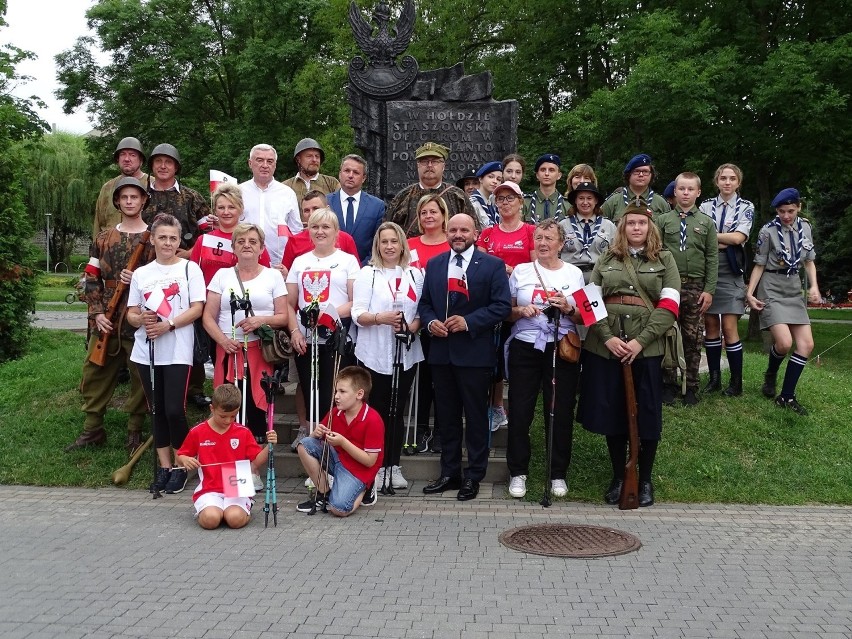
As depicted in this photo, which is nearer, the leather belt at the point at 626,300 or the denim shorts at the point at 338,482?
the denim shorts at the point at 338,482

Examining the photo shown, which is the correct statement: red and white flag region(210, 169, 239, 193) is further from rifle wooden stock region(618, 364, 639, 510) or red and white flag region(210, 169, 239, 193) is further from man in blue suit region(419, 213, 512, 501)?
rifle wooden stock region(618, 364, 639, 510)

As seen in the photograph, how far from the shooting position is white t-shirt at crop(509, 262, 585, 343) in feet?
21.7

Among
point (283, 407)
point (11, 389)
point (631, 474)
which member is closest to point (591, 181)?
point (631, 474)

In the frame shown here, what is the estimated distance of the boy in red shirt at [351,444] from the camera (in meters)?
6.13

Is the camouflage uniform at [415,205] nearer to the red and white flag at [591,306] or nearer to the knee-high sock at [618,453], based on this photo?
the red and white flag at [591,306]

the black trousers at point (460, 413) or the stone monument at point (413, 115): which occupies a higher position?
the stone monument at point (413, 115)

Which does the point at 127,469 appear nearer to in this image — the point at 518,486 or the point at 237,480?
the point at 237,480

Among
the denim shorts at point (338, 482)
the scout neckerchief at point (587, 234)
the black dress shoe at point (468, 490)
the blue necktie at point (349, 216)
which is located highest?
the blue necktie at point (349, 216)

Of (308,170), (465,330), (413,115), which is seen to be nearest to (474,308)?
(465,330)

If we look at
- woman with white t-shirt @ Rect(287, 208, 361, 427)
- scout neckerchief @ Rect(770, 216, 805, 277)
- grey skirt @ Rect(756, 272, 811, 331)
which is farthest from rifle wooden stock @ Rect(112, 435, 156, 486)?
scout neckerchief @ Rect(770, 216, 805, 277)

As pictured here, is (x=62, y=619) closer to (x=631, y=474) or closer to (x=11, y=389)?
(x=631, y=474)

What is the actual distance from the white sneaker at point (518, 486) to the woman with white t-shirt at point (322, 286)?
1.58 metres

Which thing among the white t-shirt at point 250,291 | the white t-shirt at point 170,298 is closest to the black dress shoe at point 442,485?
the white t-shirt at point 250,291

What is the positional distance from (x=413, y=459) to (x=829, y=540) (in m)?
3.11
